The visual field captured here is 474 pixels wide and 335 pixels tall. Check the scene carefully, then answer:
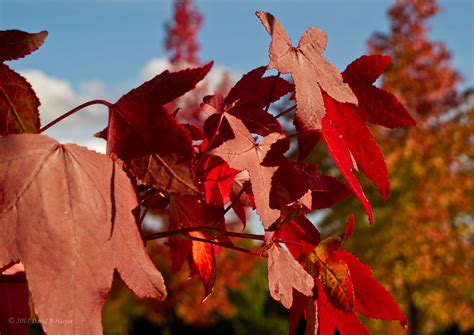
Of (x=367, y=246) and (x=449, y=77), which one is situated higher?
(x=449, y=77)

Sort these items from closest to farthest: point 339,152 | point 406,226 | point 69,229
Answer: point 69,229
point 339,152
point 406,226

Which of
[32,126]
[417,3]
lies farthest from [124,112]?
[417,3]

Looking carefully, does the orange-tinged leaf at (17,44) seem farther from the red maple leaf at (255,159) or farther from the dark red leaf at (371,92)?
the dark red leaf at (371,92)

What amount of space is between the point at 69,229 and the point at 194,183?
10 cm

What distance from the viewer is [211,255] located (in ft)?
2.24

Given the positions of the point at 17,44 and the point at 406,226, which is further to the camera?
the point at 406,226

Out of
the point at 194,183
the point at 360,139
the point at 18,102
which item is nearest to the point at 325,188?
the point at 360,139

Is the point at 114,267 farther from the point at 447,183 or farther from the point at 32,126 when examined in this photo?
the point at 447,183

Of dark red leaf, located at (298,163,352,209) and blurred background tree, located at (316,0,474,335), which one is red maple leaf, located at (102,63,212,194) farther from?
blurred background tree, located at (316,0,474,335)

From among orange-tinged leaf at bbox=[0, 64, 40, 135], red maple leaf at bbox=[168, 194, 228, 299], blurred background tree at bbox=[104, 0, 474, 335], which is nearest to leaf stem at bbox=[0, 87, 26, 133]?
orange-tinged leaf at bbox=[0, 64, 40, 135]

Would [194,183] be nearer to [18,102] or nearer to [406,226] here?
[18,102]

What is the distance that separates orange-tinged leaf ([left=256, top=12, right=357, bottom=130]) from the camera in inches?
21.6

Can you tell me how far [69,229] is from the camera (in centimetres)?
48

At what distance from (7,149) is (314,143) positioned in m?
0.28
